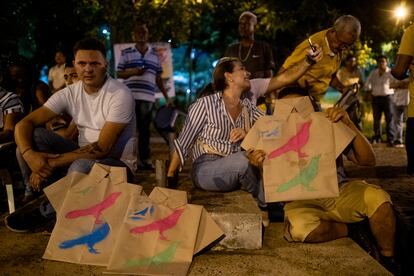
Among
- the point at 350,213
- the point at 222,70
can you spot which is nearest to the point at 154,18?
the point at 222,70

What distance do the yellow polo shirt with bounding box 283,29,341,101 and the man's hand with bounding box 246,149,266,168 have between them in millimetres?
1549

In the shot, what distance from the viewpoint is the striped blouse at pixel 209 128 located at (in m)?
4.04

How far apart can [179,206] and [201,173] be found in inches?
30.0

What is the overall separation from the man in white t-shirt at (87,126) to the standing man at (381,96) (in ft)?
26.3

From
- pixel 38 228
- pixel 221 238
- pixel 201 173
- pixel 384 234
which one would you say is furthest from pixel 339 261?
pixel 38 228

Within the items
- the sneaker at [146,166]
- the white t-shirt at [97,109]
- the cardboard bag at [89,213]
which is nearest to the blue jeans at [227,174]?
the white t-shirt at [97,109]

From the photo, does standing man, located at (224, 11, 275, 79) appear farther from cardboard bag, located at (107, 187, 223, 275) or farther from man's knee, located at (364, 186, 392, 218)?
cardboard bag, located at (107, 187, 223, 275)

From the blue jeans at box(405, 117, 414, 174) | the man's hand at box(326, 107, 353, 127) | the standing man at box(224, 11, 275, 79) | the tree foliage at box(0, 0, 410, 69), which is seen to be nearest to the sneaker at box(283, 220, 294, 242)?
the man's hand at box(326, 107, 353, 127)

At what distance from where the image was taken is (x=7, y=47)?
36.3ft

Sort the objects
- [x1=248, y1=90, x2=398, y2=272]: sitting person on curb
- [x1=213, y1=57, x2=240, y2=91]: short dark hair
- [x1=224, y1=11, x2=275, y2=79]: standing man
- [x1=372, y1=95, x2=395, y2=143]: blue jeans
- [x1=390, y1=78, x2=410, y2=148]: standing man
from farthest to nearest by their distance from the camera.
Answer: [x1=372, y1=95, x2=395, y2=143]: blue jeans, [x1=390, y1=78, x2=410, y2=148]: standing man, [x1=224, y1=11, x2=275, y2=79]: standing man, [x1=213, y1=57, x2=240, y2=91]: short dark hair, [x1=248, y1=90, x2=398, y2=272]: sitting person on curb

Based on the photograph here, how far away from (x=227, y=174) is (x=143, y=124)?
323 centimetres

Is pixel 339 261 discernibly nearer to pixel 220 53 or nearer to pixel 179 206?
pixel 179 206

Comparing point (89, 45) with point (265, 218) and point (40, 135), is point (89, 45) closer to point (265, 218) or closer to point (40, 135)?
point (40, 135)

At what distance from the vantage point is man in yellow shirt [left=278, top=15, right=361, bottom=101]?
4648 mm
